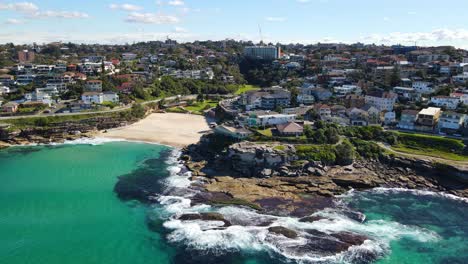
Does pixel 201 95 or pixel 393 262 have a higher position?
pixel 201 95

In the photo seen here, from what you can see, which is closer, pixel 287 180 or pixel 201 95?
pixel 287 180

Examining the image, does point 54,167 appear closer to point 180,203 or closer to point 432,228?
point 180,203

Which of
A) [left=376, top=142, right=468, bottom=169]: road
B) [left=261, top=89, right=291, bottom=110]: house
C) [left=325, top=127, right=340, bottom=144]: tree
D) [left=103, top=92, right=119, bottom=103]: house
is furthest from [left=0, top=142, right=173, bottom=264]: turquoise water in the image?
[left=376, top=142, right=468, bottom=169]: road

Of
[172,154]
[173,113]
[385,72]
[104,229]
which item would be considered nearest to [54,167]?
[172,154]

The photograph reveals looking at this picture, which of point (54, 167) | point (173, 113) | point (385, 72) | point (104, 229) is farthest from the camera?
point (385, 72)

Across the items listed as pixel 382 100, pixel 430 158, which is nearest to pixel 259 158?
pixel 430 158

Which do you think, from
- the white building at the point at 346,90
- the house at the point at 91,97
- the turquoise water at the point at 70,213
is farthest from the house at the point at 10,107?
the white building at the point at 346,90

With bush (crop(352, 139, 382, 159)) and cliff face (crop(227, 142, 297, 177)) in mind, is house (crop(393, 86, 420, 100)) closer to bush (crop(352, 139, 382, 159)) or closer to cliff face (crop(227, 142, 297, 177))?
bush (crop(352, 139, 382, 159))
